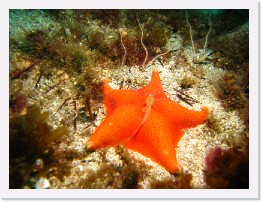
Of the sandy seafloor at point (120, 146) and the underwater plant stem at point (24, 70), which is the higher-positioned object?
the underwater plant stem at point (24, 70)

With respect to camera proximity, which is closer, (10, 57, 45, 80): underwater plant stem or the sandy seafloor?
the sandy seafloor

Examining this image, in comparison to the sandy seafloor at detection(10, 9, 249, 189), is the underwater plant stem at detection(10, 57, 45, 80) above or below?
above

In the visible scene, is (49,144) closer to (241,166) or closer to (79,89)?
(79,89)

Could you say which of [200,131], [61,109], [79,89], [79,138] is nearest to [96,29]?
[79,89]

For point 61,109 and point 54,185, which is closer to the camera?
point 54,185

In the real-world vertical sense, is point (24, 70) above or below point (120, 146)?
above

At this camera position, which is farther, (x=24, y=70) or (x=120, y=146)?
(x=24, y=70)

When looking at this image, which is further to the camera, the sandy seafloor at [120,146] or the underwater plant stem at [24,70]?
the underwater plant stem at [24,70]
